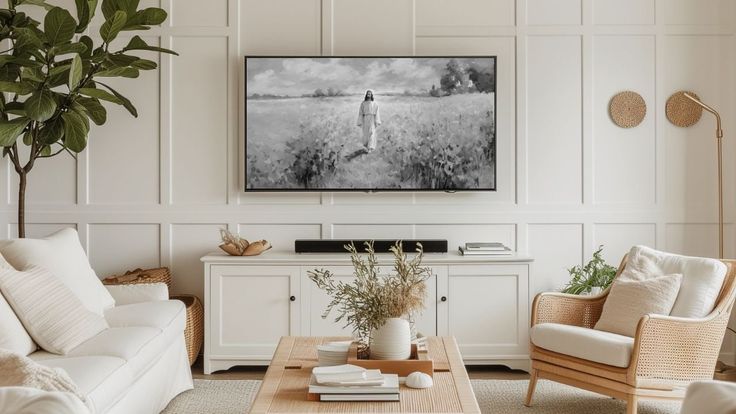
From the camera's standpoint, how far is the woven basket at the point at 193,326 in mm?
4387

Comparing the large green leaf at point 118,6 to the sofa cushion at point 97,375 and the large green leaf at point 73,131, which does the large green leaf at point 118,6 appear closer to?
the large green leaf at point 73,131

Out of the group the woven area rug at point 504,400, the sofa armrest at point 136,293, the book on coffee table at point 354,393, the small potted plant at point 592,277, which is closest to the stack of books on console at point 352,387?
the book on coffee table at point 354,393

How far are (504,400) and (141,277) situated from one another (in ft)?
7.41

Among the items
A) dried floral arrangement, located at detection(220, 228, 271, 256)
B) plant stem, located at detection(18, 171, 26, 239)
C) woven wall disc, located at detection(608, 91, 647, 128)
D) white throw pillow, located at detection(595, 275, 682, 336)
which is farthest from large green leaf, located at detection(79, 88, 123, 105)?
woven wall disc, located at detection(608, 91, 647, 128)

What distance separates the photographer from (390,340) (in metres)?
2.81

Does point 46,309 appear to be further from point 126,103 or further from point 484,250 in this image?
point 484,250

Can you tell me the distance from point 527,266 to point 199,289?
6.88 ft

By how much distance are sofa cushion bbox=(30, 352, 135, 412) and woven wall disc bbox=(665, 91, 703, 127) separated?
3646mm

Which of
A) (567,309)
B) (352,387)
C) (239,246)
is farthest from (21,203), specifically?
(567,309)

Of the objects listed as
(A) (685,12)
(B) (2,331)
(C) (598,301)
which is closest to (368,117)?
(C) (598,301)

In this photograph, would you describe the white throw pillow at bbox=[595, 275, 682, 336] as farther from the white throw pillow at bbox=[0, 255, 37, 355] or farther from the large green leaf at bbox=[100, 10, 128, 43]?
the large green leaf at bbox=[100, 10, 128, 43]

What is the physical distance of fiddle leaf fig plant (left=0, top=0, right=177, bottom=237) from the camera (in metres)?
3.94

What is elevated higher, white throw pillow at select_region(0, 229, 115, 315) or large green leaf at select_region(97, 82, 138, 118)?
large green leaf at select_region(97, 82, 138, 118)

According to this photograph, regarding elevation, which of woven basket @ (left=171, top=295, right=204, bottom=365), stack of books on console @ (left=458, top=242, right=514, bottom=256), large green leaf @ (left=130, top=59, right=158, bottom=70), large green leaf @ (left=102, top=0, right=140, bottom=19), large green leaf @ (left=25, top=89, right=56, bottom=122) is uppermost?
large green leaf @ (left=102, top=0, right=140, bottom=19)
